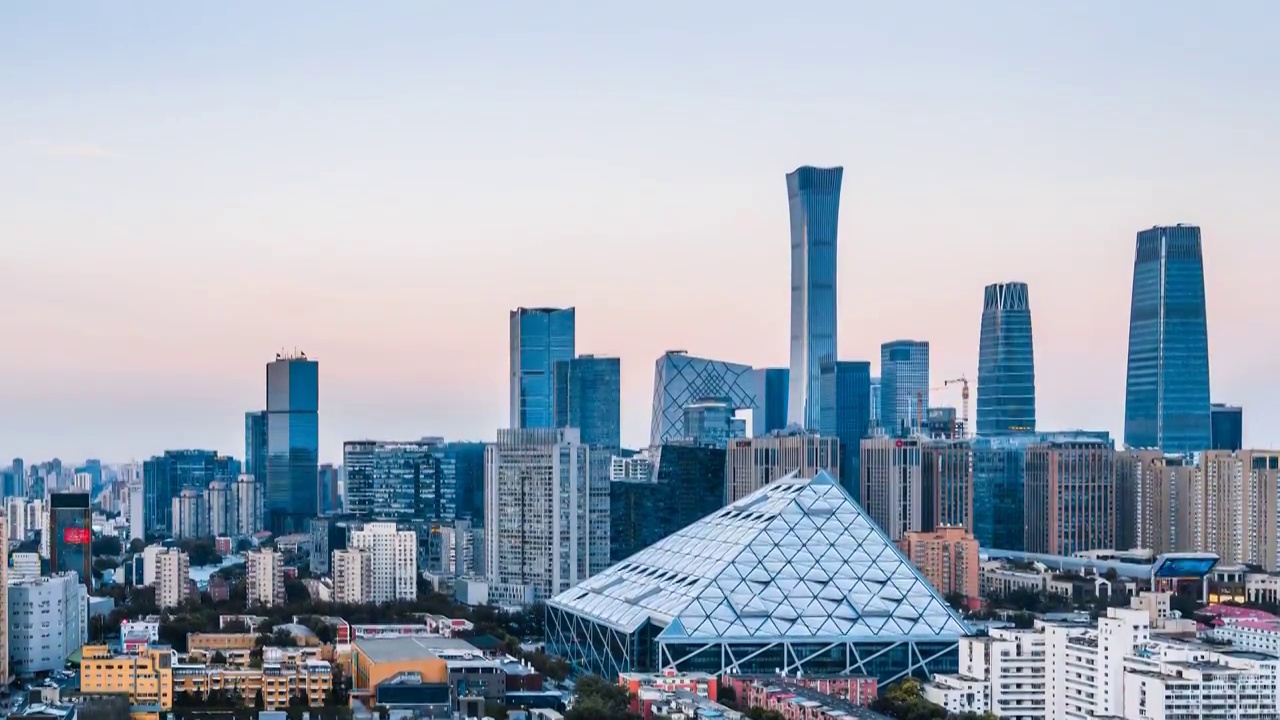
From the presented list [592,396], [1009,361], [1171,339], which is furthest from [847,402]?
[1171,339]

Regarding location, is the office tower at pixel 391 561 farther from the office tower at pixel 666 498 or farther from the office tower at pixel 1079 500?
the office tower at pixel 1079 500

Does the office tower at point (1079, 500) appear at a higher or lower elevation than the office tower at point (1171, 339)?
lower

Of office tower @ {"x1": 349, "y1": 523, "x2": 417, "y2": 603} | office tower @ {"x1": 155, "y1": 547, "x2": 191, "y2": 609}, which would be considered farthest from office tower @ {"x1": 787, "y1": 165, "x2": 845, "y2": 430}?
office tower @ {"x1": 155, "y1": 547, "x2": 191, "y2": 609}

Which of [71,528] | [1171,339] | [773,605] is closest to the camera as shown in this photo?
[773,605]

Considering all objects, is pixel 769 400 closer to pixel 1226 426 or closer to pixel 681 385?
pixel 681 385

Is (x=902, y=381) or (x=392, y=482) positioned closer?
(x=392, y=482)

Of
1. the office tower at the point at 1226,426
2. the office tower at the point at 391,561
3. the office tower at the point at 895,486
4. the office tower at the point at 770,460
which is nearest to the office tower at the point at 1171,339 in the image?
the office tower at the point at 1226,426

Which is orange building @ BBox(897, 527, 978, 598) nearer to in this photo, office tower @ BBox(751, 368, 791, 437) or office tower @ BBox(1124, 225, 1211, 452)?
office tower @ BBox(1124, 225, 1211, 452)
